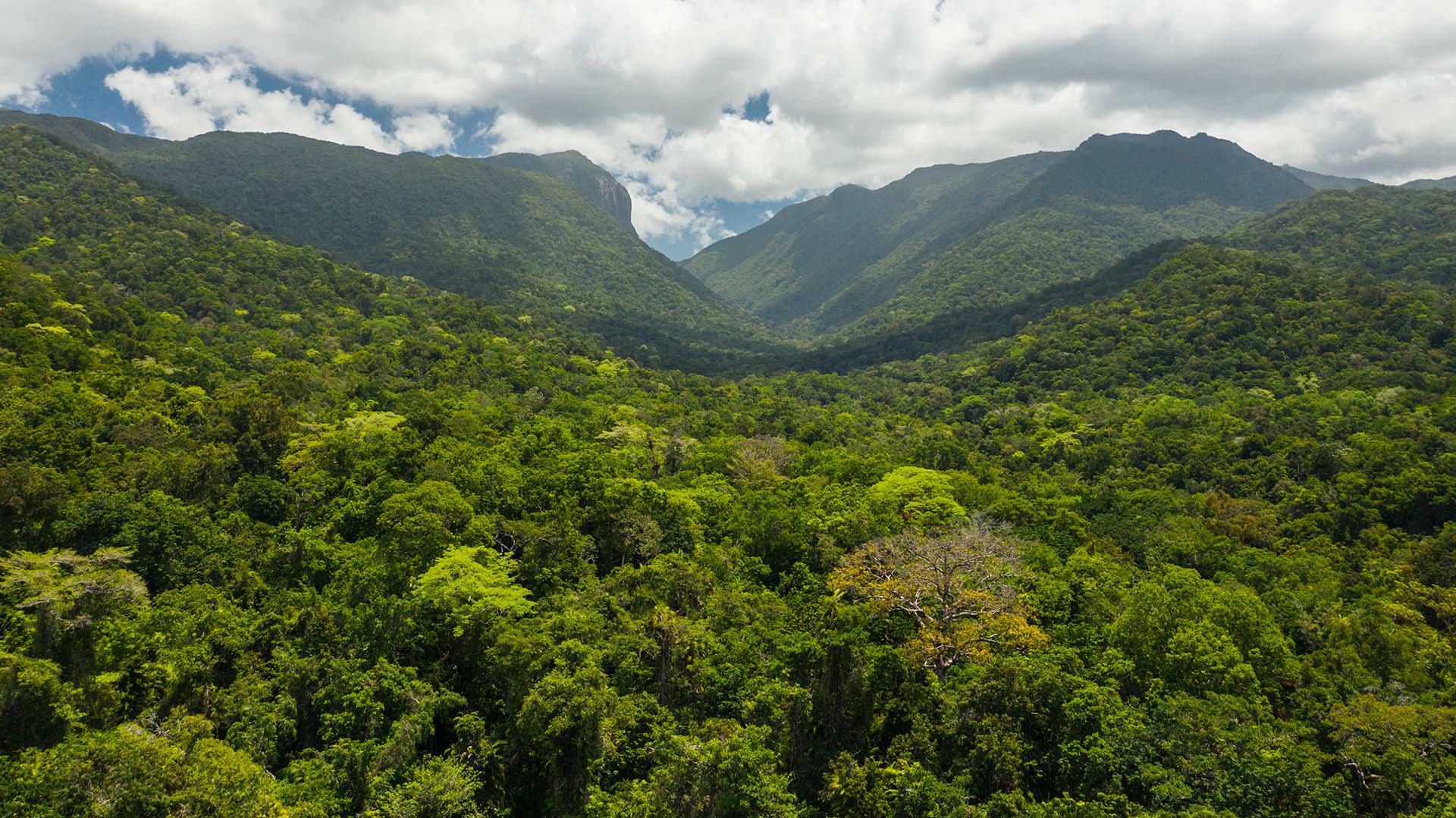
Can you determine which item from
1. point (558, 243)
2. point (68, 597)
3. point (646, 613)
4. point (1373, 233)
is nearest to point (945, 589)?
point (646, 613)

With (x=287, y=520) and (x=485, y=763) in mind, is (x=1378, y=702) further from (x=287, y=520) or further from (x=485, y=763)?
(x=287, y=520)

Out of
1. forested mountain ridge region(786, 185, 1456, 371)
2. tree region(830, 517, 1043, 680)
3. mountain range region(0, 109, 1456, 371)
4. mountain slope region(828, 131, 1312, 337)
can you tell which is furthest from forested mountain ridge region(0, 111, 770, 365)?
tree region(830, 517, 1043, 680)

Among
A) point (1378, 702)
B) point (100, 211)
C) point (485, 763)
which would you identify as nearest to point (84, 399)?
point (485, 763)

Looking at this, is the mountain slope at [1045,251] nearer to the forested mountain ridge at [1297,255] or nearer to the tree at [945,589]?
the forested mountain ridge at [1297,255]

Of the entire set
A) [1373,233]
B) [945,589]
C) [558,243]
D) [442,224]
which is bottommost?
[945,589]

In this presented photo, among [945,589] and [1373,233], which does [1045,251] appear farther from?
[945,589]

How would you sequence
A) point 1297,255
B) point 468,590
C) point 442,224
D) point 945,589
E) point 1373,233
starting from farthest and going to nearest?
point 442,224 → point 1297,255 → point 1373,233 → point 468,590 → point 945,589

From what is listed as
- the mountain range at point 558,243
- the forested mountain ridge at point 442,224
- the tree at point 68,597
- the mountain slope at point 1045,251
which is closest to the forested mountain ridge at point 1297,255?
the mountain range at point 558,243
